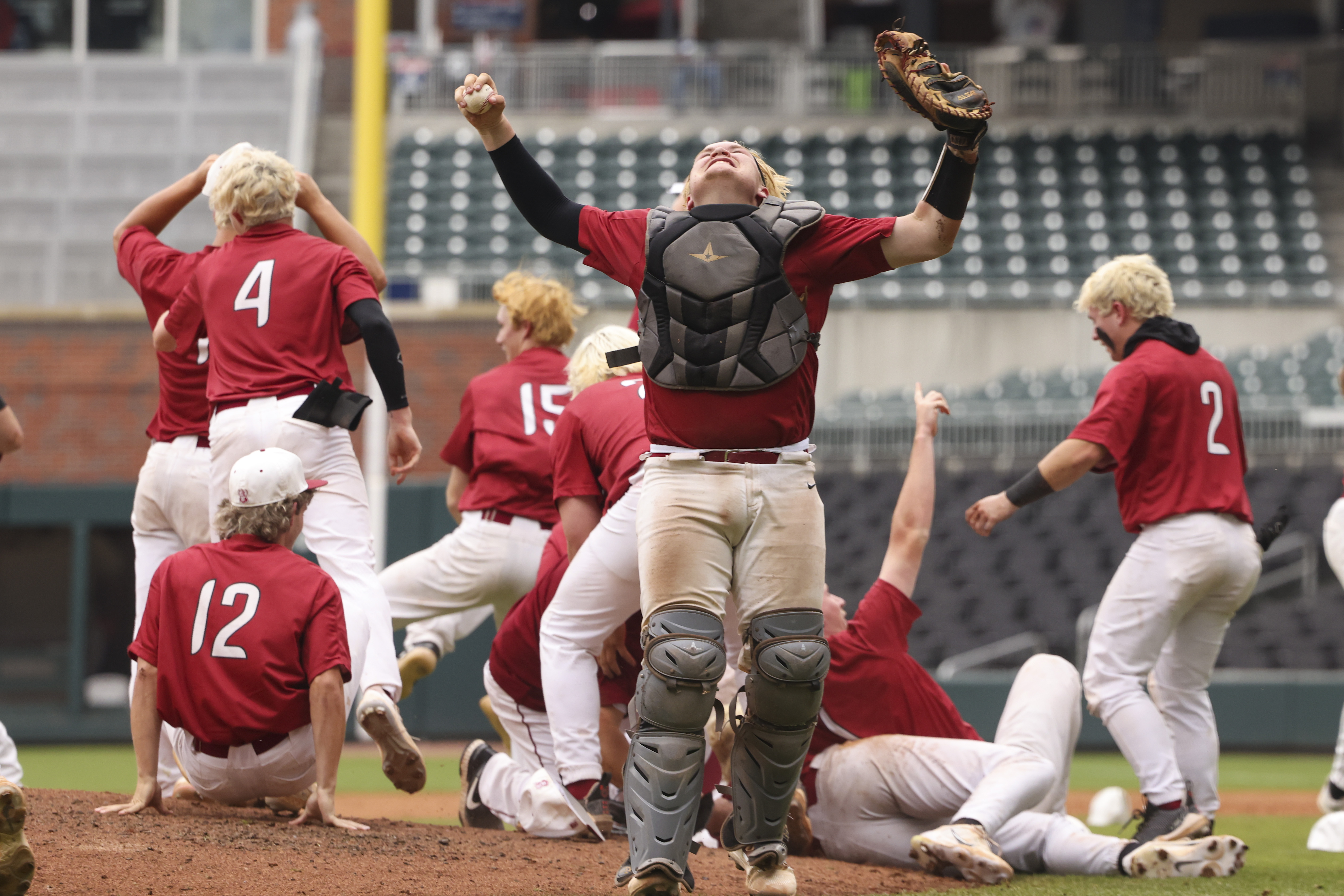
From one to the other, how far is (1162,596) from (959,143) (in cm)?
237

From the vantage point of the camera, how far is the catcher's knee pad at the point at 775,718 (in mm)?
3498

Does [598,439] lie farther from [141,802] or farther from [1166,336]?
[1166,336]

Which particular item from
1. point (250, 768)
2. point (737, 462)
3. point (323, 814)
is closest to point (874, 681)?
point (737, 462)

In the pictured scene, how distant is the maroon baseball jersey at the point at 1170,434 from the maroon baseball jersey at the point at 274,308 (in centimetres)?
265

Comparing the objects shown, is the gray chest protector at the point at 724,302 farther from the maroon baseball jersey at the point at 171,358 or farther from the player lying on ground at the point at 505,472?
the player lying on ground at the point at 505,472

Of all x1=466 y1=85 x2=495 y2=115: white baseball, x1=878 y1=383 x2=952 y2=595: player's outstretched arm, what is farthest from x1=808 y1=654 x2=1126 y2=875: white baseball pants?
x1=466 y1=85 x2=495 y2=115: white baseball

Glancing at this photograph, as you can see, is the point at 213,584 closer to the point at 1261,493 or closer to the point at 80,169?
the point at 1261,493

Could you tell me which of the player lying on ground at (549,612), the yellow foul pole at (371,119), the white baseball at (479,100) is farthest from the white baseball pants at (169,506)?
the yellow foul pole at (371,119)

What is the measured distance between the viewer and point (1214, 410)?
17.1 ft

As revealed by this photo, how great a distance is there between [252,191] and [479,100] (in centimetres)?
151

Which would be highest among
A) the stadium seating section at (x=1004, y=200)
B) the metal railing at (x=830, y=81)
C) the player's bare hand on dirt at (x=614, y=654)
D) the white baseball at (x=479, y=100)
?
the metal railing at (x=830, y=81)

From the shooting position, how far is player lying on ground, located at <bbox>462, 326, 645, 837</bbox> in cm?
453

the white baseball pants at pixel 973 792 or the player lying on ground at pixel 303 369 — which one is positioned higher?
the player lying on ground at pixel 303 369

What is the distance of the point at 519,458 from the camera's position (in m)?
6.11
